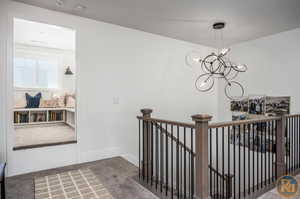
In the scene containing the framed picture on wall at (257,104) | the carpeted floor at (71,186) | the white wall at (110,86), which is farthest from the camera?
the framed picture on wall at (257,104)

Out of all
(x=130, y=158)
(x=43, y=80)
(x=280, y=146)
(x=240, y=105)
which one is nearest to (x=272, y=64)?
(x=240, y=105)

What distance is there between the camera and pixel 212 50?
489cm

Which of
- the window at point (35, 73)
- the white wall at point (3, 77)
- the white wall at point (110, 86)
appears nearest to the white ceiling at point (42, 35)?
the window at point (35, 73)

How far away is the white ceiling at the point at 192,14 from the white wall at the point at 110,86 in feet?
0.65

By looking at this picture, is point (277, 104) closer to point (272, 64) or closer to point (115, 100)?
point (272, 64)

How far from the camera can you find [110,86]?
326cm

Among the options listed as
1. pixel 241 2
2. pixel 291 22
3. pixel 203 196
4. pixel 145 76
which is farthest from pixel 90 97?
pixel 291 22

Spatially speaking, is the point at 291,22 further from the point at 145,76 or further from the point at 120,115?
the point at 120,115

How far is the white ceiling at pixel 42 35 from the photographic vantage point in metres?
3.59

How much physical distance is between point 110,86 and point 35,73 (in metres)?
3.41

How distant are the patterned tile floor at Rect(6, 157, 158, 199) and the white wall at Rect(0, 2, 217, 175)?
18cm

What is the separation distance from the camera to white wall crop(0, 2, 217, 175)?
278 cm

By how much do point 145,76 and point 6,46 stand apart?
7.38 ft

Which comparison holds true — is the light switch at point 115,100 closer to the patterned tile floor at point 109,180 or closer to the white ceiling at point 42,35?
the patterned tile floor at point 109,180
